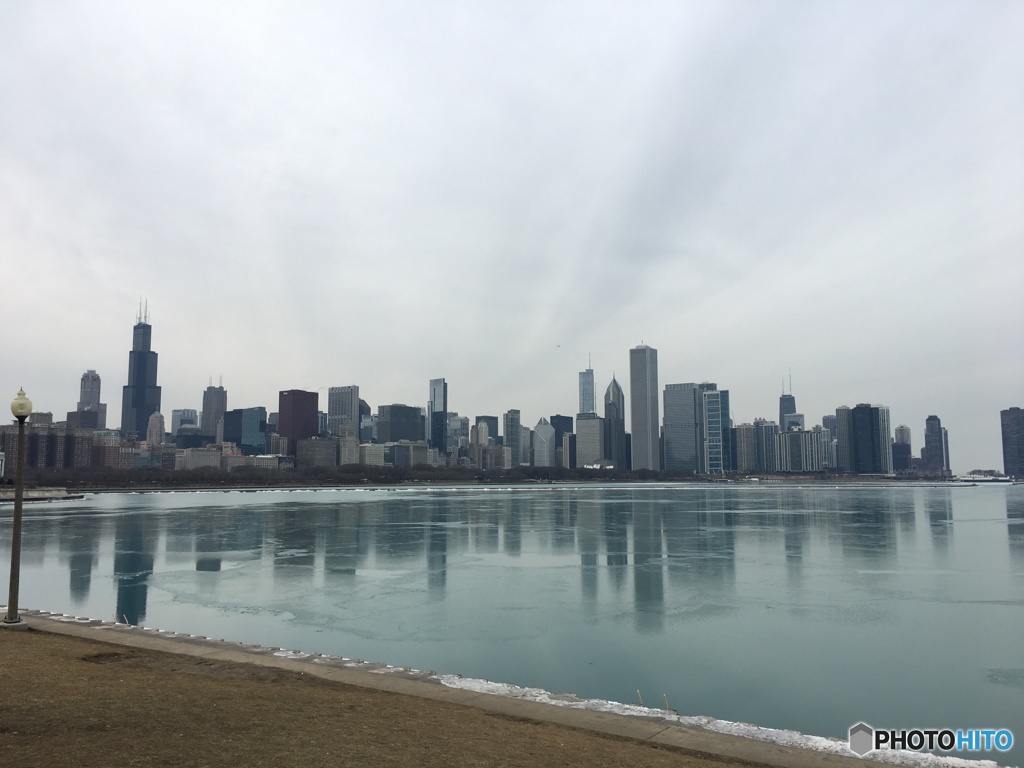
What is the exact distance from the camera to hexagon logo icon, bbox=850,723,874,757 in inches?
421

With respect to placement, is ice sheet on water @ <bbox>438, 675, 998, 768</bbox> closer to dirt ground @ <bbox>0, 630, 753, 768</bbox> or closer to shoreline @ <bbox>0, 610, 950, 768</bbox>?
shoreline @ <bbox>0, 610, 950, 768</bbox>

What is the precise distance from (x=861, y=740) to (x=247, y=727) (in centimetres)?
961

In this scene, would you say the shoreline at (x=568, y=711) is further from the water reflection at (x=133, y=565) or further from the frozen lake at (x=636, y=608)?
the water reflection at (x=133, y=565)

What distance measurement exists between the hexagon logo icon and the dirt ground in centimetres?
304

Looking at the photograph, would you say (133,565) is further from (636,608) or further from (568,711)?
(568,711)

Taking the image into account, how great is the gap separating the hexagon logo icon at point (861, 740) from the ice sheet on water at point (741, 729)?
113mm

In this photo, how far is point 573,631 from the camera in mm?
22859

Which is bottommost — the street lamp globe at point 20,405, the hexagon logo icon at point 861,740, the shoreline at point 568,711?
the hexagon logo icon at point 861,740

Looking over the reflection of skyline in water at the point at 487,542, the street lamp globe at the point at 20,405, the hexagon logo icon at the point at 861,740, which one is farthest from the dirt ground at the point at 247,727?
the reflection of skyline in water at the point at 487,542

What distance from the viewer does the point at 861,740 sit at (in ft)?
38.4

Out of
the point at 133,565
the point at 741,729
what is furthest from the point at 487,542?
the point at 741,729

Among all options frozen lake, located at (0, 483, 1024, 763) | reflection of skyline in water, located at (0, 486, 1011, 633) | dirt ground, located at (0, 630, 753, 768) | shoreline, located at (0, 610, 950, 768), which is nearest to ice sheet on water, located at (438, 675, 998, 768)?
shoreline, located at (0, 610, 950, 768)

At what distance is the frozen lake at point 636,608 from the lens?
55.8 ft

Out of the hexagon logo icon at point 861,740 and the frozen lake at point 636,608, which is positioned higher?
the hexagon logo icon at point 861,740
